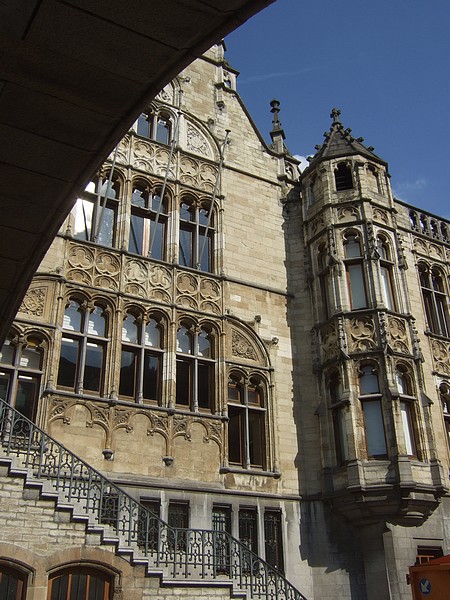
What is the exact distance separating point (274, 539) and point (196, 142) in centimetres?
1120

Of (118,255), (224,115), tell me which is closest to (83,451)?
(118,255)

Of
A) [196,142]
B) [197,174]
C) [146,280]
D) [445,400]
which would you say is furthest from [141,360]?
[445,400]

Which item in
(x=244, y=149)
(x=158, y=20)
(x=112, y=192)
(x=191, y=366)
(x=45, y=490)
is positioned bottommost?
(x=45, y=490)

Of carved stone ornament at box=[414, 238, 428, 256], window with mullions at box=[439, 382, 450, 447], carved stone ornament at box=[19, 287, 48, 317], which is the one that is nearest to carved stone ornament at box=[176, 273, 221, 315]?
carved stone ornament at box=[19, 287, 48, 317]

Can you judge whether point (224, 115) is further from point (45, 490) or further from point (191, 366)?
point (45, 490)

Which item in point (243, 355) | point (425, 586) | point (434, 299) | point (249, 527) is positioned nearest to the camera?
point (425, 586)

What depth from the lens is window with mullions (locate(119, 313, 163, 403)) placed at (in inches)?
588

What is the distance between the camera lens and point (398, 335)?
55.1ft

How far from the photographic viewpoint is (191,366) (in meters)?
16.0

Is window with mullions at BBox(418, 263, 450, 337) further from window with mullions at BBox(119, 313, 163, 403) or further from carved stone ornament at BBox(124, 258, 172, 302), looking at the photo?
window with mullions at BBox(119, 313, 163, 403)

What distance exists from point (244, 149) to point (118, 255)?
627 centimetres

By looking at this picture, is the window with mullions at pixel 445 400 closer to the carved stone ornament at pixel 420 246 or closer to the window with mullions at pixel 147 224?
the carved stone ornament at pixel 420 246

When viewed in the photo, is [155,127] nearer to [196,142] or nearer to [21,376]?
[196,142]

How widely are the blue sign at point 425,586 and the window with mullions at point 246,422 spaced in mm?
5488
